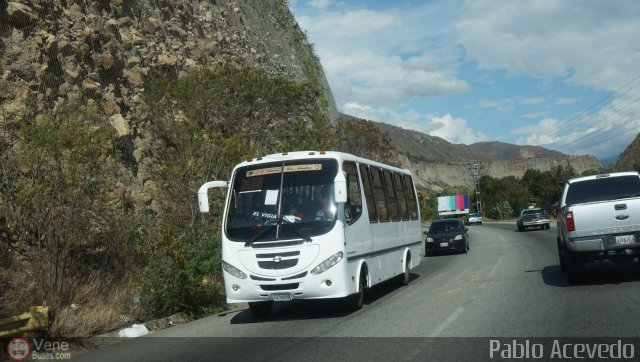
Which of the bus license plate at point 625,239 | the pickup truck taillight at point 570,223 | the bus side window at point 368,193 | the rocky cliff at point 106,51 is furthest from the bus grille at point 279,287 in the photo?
the rocky cliff at point 106,51

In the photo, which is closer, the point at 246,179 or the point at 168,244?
the point at 246,179

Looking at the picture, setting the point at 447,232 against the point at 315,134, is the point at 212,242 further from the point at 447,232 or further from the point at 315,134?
the point at 447,232

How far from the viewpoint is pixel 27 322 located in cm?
912

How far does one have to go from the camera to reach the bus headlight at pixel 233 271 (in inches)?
445

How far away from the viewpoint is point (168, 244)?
13703 millimetres

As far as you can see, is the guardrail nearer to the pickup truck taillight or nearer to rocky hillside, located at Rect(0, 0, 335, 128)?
rocky hillside, located at Rect(0, 0, 335, 128)

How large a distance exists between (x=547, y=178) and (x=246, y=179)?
364ft

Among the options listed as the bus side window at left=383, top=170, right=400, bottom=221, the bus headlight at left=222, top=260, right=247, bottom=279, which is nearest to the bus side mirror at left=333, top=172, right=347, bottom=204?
the bus headlight at left=222, top=260, right=247, bottom=279

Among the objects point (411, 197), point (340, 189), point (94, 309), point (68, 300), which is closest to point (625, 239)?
point (340, 189)

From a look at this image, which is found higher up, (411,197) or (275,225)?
(411,197)

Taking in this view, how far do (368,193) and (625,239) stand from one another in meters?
5.01

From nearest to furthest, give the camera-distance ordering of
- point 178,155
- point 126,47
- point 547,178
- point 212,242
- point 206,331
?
1. point 206,331
2. point 212,242
3. point 178,155
4. point 126,47
5. point 547,178

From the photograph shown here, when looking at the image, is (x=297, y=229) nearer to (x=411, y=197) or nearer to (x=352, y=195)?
(x=352, y=195)

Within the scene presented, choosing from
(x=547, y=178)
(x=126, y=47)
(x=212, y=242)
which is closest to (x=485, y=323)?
(x=212, y=242)
